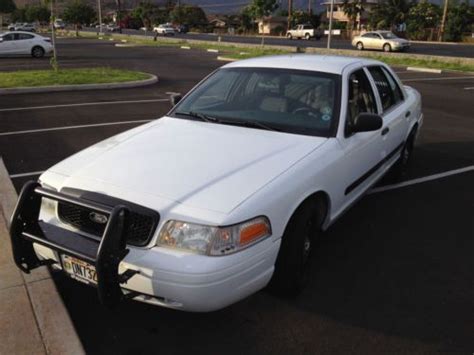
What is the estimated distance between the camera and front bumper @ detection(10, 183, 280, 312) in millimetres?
2725

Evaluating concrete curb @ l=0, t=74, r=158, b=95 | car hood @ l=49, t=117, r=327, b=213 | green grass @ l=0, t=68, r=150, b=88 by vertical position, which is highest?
car hood @ l=49, t=117, r=327, b=213

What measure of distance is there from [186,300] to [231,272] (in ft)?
0.99

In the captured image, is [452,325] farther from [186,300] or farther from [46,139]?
[46,139]

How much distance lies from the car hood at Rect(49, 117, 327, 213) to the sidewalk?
0.84 m

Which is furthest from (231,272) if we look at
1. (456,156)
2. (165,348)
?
(456,156)

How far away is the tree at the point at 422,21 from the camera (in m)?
54.8

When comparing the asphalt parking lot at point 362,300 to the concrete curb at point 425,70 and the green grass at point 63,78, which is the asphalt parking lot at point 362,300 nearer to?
the green grass at point 63,78

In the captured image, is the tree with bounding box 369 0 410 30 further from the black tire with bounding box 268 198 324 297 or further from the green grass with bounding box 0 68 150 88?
the black tire with bounding box 268 198 324 297

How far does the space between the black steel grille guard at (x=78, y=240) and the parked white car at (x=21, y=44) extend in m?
25.1

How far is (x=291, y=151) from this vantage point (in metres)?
3.58

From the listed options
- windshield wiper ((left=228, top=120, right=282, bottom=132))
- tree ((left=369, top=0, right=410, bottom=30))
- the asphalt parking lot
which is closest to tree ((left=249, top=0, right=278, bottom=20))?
the asphalt parking lot

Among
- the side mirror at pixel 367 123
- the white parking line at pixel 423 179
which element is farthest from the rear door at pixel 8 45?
the side mirror at pixel 367 123

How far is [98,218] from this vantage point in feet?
9.90

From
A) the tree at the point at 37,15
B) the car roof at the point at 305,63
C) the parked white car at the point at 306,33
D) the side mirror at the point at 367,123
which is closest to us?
the side mirror at the point at 367,123
